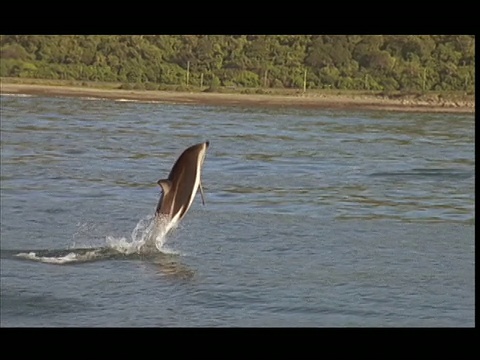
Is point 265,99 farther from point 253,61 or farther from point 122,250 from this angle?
point 122,250

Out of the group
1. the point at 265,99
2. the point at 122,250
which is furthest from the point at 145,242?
the point at 265,99

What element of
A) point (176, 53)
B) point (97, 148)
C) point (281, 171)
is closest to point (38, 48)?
point (176, 53)

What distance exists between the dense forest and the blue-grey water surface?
2102cm

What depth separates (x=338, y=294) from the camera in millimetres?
12234

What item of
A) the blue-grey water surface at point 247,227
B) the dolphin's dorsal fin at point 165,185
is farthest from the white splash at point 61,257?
the dolphin's dorsal fin at point 165,185

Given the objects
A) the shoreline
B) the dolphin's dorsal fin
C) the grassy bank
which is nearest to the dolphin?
the dolphin's dorsal fin

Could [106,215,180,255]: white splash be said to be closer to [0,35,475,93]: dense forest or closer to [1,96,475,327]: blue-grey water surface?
[1,96,475,327]: blue-grey water surface

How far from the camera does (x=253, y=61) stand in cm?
6125

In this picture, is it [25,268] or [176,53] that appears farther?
[176,53]

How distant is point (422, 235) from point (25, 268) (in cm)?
631

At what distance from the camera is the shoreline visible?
46094 millimetres

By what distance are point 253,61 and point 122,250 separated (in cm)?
4766

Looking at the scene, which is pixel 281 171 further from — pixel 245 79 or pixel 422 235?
pixel 245 79
